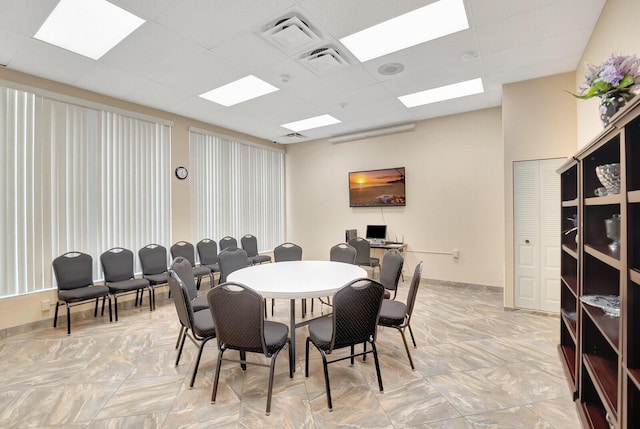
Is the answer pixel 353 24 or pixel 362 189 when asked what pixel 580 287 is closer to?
pixel 353 24

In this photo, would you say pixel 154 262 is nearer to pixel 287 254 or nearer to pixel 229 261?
pixel 229 261

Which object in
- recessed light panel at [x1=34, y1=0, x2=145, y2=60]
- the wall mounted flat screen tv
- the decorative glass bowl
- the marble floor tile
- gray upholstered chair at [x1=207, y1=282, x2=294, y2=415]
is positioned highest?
recessed light panel at [x1=34, y1=0, x2=145, y2=60]

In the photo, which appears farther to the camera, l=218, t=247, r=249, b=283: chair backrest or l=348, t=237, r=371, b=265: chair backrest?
l=348, t=237, r=371, b=265: chair backrest

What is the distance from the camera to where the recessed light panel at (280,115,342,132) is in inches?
210

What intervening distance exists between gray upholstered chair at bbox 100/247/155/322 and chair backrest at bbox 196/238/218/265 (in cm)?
104

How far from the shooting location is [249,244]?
598 centimetres

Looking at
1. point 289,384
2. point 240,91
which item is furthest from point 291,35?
point 289,384

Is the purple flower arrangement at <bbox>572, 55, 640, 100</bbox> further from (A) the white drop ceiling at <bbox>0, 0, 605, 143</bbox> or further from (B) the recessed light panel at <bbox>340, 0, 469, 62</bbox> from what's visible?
(B) the recessed light panel at <bbox>340, 0, 469, 62</bbox>

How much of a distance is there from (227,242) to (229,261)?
2073mm

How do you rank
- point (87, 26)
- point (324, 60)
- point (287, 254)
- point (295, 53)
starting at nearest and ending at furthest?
point (87, 26) < point (295, 53) < point (324, 60) < point (287, 254)

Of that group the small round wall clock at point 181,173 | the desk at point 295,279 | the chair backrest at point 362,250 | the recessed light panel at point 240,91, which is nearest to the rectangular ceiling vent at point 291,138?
the recessed light panel at point 240,91

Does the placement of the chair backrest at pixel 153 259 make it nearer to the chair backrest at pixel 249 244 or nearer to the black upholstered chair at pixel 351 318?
the chair backrest at pixel 249 244

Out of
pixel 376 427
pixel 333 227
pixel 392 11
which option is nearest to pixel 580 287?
pixel 376 427

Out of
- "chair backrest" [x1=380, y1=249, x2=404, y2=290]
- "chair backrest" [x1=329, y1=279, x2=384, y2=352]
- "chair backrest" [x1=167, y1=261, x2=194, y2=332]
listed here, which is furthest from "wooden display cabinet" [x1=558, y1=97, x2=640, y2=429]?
"chair backrest" [x1=167, y1=261, x2=194, y2=332]
